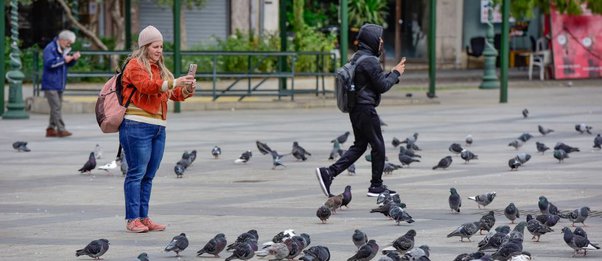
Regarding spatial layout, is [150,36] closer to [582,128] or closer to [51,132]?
[51,132]

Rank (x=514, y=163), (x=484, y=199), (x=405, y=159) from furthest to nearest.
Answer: (x=405, y=159) < (x=514, y=163) < (x=484, y=199)

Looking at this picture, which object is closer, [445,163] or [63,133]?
[445,163]

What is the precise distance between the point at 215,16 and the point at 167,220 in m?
26.0

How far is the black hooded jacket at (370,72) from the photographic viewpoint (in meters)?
13.4

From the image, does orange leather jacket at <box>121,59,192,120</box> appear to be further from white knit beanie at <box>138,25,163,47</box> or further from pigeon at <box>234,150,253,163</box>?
pigeon at <box>234,150,253,163</box>

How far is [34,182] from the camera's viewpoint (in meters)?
15.1

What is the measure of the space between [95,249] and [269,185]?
201 inches

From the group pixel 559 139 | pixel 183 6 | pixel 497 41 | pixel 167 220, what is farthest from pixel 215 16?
pixel 167 220

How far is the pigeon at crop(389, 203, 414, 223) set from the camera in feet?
37.7

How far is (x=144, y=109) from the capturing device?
11.2m

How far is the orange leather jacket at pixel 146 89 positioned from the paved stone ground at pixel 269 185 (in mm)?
1065

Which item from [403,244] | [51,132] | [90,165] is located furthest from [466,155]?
[51,132]

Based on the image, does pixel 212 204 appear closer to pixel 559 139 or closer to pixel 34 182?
pixel 34 182

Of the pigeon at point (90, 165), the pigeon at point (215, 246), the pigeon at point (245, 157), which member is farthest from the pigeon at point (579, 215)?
the pigeon at point (90, 165)
